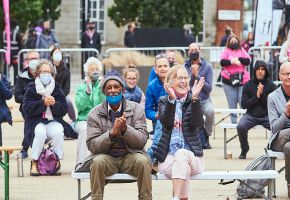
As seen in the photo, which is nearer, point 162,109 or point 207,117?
point 162,109

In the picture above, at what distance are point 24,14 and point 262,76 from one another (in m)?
26.3

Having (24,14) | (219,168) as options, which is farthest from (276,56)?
(24,14)

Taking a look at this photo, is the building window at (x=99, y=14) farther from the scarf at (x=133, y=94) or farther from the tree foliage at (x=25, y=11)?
the scarf at (x=133, y=94)

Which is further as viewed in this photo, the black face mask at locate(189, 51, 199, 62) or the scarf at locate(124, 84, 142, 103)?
the black face mask at locate(189, 51, 199, 62)

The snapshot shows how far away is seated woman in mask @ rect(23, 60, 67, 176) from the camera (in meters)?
16.3

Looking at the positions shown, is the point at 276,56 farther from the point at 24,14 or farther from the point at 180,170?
the point at 24,14

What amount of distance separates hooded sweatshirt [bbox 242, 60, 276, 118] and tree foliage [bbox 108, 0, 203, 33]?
2650cm

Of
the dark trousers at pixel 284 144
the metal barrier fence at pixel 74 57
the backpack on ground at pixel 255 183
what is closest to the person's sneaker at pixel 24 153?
the backpack on ground at pixel 255 183

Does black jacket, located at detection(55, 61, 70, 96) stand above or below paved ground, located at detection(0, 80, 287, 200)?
above

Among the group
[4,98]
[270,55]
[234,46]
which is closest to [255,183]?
[4,98]

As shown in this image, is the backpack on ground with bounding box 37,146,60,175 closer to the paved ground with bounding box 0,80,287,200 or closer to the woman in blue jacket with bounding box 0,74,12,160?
the paved ground with bounding box 0,80,287,200

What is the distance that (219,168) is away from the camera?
17.0m

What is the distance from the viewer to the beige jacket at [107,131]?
1238 centimetres

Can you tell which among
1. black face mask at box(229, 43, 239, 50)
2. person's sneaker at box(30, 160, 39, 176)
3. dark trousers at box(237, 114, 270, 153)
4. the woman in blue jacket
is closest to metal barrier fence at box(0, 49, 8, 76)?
black face mask at box(229, 43, 239, 50)
